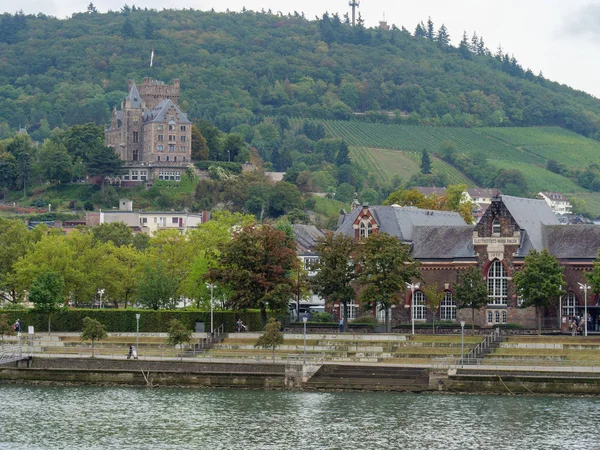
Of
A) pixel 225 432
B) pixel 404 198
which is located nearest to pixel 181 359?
pixel 225 432

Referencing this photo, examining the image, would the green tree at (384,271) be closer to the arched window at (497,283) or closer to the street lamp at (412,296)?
the street lamp at (412,296)

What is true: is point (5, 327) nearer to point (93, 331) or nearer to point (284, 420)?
point (93, 331)

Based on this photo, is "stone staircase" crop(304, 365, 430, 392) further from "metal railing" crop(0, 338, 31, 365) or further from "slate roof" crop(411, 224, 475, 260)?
"slate roof" crop(411, 224, 475, 260)

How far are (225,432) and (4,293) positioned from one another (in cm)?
6049

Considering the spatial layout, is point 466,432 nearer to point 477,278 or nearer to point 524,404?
point 524,404

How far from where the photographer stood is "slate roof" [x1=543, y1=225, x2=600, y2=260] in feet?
347

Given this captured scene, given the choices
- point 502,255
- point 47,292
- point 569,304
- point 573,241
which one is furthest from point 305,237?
point 569,304

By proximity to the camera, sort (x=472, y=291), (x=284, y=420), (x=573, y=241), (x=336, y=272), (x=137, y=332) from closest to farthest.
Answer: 1. (x=284, y=420)
2. (x=137, y=332)
3. (x=472, y=291)
4. (x=336, y=272)
5. (x=573, y=241)

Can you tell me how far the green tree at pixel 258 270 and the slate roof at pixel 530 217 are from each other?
677 inches

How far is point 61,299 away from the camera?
108 m

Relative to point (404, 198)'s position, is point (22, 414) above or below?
below

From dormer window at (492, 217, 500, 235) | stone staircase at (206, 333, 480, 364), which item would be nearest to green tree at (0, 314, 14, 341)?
stone staircase at (206, 333, 480, 364)

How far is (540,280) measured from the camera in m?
100

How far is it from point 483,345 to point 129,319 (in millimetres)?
27869
